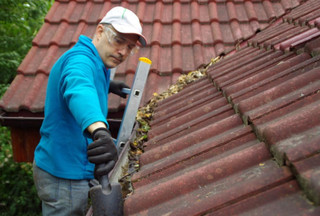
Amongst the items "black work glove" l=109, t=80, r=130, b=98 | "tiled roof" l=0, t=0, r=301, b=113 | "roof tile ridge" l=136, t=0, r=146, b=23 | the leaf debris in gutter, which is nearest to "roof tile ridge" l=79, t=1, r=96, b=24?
"tiled roof" l=0, t=0, r=301, b=113

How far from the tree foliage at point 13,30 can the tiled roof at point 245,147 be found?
5295 millimetres

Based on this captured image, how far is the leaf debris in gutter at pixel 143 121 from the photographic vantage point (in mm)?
1750

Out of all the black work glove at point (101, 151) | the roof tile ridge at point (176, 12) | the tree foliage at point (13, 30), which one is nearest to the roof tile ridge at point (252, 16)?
the roof tile ridge at point (176, 12)

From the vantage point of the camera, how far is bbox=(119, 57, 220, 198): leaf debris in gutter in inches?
68.9

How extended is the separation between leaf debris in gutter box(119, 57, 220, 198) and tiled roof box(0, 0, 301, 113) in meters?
0.08

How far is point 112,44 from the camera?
6.29 ft

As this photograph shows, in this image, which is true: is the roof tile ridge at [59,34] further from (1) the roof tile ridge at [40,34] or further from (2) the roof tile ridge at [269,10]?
(2) the roof tile ridge at [269,10]

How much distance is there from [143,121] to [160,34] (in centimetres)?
154

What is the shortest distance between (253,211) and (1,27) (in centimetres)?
779

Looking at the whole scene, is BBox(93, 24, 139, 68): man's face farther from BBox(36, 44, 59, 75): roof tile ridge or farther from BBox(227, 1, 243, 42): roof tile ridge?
BBox(227, 1, 243, 42): roof tile ridge

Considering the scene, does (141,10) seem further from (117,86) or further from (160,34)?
(117,86)

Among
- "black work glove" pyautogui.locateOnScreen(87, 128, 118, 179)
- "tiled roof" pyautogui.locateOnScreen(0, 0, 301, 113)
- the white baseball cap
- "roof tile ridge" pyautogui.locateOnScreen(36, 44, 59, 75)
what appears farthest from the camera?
"roof tile ridge" pyautogui.locateOnScreen(36, 44, 59, 75)

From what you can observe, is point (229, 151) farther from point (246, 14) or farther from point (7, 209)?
point (7, 209)

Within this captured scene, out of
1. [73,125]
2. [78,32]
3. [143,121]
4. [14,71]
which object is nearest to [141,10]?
[78,32]
